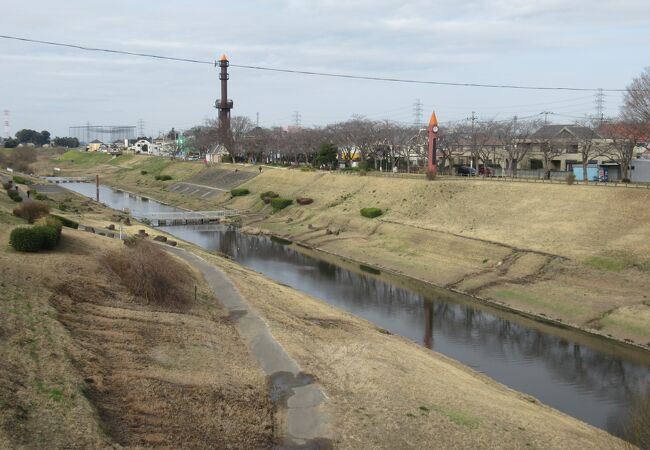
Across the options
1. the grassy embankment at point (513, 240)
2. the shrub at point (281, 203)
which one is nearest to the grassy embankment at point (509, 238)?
the grassy embankment at point (513, 240)

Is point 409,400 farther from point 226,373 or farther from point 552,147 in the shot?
point 552,147

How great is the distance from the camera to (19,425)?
35.6 ft

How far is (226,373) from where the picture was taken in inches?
655

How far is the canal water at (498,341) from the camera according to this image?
71.6 ft

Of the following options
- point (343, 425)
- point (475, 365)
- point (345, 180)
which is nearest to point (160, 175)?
point (345, 180)

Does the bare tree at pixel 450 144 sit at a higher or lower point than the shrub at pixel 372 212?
higher

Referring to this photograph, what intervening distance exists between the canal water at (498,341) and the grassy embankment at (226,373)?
230cm

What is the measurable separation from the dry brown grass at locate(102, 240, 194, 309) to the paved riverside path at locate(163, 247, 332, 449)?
6.89ft

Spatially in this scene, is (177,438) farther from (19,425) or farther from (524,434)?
(524,434)

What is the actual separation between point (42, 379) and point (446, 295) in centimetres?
2570

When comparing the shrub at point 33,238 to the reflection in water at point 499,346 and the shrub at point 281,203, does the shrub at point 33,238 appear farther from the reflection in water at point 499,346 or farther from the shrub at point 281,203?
the shrub at point 281,203

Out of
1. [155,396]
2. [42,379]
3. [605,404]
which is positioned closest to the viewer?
[42,379]

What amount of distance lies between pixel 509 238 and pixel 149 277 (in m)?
27.6

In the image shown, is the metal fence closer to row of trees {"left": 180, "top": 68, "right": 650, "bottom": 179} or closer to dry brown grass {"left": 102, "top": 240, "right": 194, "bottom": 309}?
row of trees {"left": 180, "top": 68, "right": 650, "bottom": 179}
